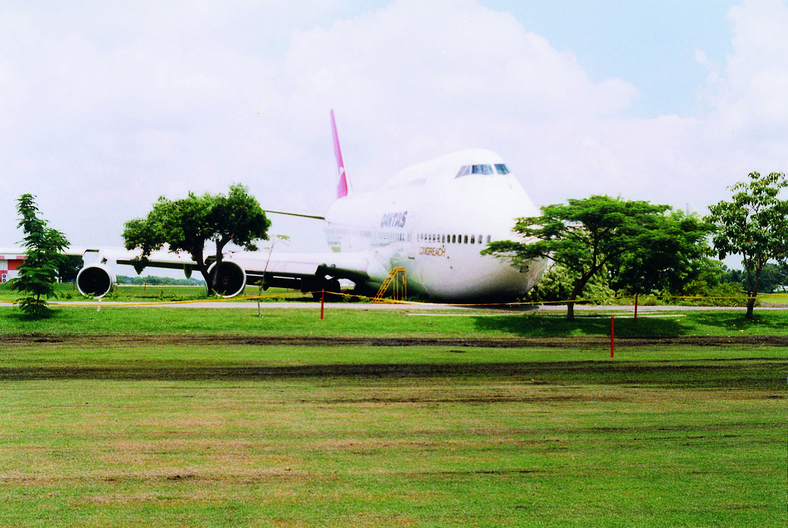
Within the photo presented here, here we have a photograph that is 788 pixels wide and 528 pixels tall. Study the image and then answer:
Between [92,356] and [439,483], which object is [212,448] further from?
[92,356]

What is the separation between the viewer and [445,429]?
7953 millimetres

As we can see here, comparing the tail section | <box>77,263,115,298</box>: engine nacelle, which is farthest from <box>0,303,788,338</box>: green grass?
the tail section

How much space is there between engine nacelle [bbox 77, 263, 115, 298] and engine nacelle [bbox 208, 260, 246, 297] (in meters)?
4.78

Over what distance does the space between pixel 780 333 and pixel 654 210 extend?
749 centimetres

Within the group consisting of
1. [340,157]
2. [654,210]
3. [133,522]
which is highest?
[340,157]

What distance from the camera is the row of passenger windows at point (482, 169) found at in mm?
28500

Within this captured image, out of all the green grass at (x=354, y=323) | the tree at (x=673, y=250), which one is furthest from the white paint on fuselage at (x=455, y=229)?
the tree at (x=673, y=250)

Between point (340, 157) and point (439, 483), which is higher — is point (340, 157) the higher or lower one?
the higher one

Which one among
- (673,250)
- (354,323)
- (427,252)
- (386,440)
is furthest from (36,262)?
(673,250)

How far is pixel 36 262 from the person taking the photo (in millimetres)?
22734

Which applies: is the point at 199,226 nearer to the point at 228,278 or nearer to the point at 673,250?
the point at 228,278

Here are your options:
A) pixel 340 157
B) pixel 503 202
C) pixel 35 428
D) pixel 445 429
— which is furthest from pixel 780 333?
pixel 340 157

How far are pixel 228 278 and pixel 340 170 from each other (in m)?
24.5

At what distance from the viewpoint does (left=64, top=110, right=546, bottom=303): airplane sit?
27.0m
